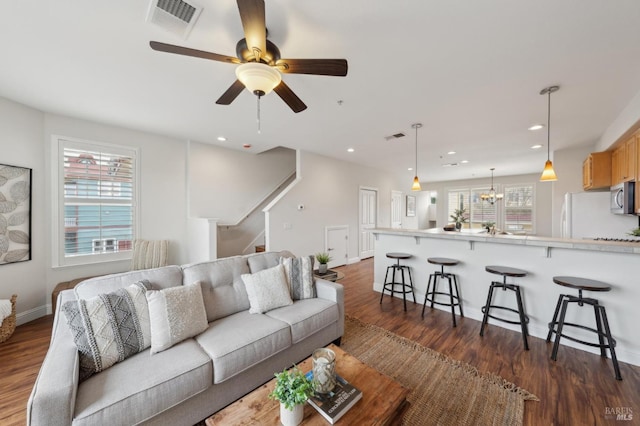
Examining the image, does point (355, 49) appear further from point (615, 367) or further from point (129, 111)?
point (615, 367)

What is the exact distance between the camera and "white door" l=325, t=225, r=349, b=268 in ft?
18.3

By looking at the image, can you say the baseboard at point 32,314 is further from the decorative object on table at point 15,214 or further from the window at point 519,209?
the window at point 519,209

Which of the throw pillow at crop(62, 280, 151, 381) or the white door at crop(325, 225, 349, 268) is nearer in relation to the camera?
the throw pillow at crop(62, 280, 151, 381)

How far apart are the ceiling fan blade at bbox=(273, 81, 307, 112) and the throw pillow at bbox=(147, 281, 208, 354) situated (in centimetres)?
172

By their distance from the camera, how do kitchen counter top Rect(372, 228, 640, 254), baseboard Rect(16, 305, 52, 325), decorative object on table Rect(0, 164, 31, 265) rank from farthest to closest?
baseboard Rect(16, 305, 52, 325) < decorative object on table Rect(0, 164, 31, 265) < kitchen counter top Rect(372, 228, 640, 254)

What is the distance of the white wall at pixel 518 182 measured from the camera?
295 inches

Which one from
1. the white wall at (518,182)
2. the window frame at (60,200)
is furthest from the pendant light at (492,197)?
the window frame at (60,200)

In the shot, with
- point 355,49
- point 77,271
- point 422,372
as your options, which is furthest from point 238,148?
point 422,372

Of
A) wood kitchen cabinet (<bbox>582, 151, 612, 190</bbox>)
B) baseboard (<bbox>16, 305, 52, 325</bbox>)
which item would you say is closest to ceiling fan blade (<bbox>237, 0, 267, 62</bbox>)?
baseboard (<bbox>16, 305, 52, 325</bbox>)

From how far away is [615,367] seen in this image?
195cm

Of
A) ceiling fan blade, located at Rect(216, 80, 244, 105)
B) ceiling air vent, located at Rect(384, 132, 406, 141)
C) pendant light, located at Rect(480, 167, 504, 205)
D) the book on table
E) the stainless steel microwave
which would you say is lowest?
the book on table

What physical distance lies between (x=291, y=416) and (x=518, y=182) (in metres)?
9.97

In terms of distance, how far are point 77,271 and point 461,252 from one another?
5.43 meters

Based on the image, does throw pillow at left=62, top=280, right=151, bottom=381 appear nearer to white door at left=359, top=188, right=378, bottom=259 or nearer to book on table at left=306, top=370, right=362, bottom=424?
book on table at left=306, top=370, right=362, bottom=424
